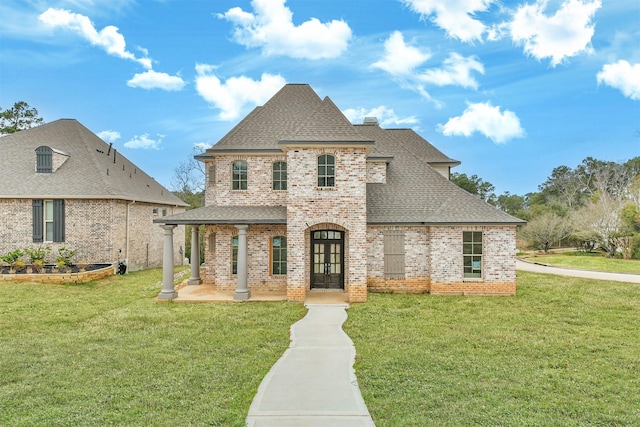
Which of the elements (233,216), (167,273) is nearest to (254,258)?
(233,216)

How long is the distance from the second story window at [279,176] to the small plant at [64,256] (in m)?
11.1

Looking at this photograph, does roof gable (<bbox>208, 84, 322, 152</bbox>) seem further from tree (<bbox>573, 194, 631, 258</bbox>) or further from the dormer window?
tree (<bbox>573, 194, 631, 258</bbox>)

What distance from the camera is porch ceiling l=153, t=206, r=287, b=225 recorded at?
1334 cm

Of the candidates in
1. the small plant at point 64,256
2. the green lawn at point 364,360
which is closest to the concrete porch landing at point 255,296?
the green lawn at point 364,360

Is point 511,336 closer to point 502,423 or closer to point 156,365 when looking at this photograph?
point 502,423

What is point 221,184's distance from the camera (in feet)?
49.4

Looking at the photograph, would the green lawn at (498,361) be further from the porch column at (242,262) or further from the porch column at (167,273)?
the porch column at (167,273)

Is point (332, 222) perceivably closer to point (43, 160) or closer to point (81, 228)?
point (81, 228)

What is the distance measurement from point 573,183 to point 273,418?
6647 centimetres

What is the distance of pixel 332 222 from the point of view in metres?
13.0

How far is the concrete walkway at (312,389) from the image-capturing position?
5074 mm

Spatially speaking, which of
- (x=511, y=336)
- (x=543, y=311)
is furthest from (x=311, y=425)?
(x=543, y=311)

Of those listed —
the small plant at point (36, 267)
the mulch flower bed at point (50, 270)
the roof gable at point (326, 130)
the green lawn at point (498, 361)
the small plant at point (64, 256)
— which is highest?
the roof gable at point (326, 130)

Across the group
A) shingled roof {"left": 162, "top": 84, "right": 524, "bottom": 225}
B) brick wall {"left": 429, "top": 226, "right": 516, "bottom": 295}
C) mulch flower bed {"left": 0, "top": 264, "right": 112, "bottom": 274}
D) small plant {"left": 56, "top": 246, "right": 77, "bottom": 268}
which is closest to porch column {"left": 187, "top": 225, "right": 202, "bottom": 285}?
shingled roof {"left": 162, "top": 84, "right": 524, "bottom": 225}
